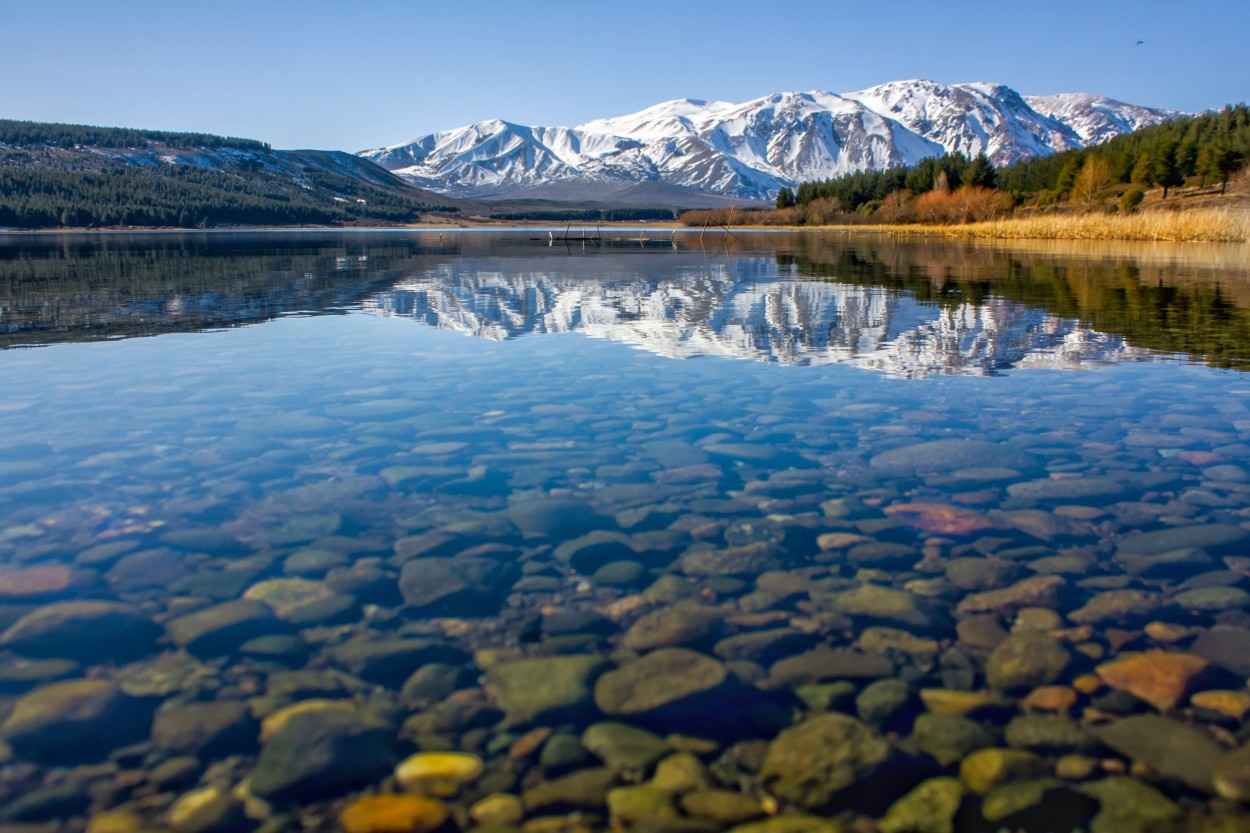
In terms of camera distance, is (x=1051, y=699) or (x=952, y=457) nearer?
(x=1051, y=699)

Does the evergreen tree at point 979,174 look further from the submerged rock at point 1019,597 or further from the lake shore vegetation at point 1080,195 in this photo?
the submerged rock at point 1019,597

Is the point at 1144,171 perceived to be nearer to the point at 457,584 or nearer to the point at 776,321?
the point at 776,321

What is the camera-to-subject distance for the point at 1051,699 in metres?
4.10

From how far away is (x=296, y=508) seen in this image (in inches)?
264

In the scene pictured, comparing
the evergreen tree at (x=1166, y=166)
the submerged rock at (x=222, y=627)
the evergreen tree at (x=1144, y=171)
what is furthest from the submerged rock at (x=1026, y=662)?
the evergreen tree at (x=1144, y=171)

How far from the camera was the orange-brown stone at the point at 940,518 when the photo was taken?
622cm

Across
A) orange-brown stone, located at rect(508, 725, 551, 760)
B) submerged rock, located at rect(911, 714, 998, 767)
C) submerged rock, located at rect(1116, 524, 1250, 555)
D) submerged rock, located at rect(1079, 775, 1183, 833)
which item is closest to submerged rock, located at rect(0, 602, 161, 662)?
orange-brown stone, located at rect(508, 725, 551, 760)

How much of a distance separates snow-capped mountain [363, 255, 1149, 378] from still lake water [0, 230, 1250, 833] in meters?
1.33

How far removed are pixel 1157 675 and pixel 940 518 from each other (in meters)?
2.24

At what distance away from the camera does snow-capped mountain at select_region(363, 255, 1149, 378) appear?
44.0 feet

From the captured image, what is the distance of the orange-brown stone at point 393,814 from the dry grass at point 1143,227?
51.3 meters

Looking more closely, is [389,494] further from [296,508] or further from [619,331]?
[619,331]

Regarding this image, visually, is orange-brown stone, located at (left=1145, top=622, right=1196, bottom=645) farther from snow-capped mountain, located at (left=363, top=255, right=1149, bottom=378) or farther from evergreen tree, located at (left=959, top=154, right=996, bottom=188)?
evergreen tree, located at (left=959, top=154, right=996, bottom=188)

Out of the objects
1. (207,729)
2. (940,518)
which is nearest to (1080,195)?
(940,518)
